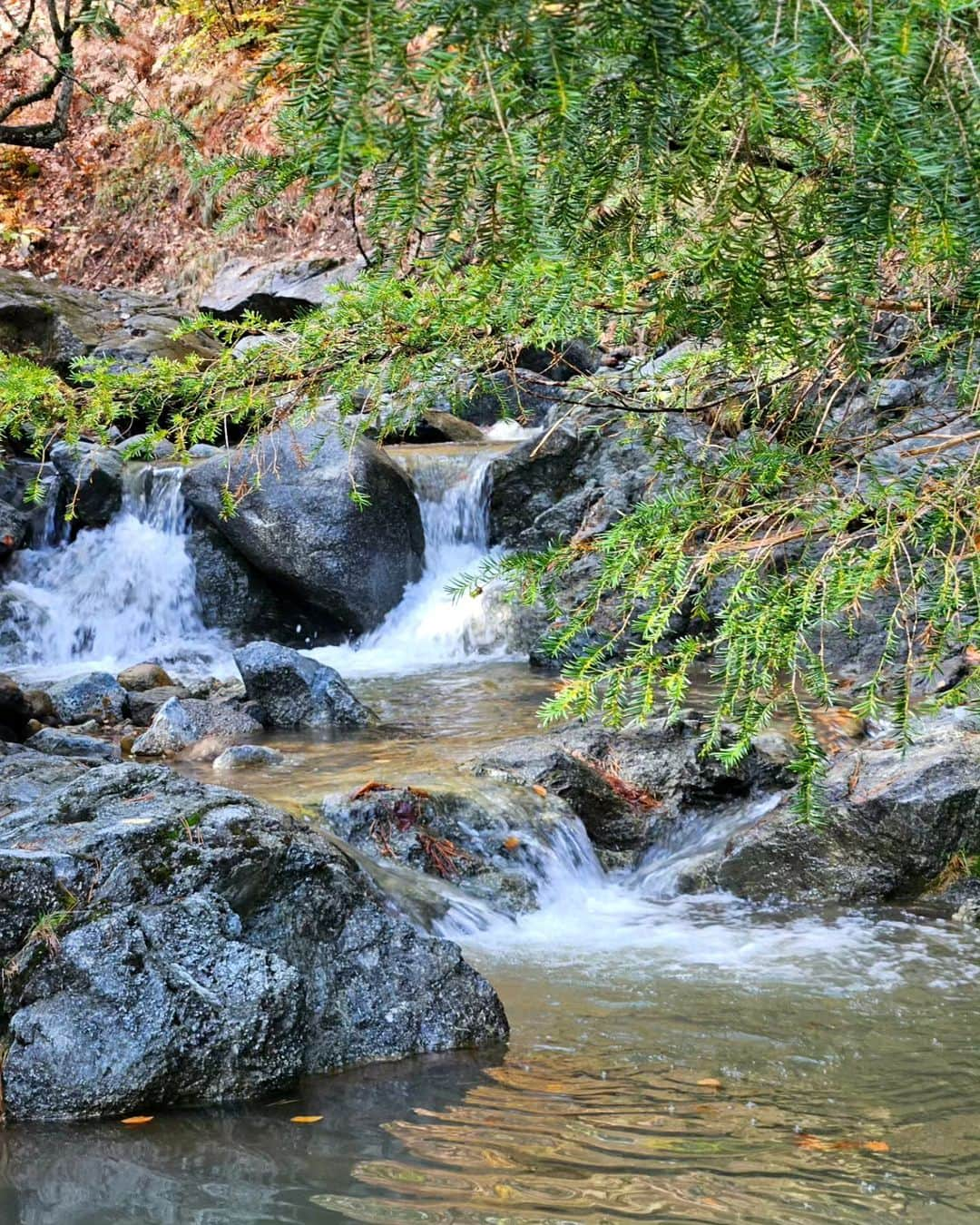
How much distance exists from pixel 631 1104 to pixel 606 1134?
30cm

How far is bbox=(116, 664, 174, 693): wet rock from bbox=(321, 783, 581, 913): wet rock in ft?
18.2

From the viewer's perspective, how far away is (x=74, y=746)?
974cm

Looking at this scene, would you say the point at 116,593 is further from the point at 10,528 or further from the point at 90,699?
the point at 90,699

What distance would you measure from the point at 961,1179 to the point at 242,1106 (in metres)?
2.16

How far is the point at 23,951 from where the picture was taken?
157 inches

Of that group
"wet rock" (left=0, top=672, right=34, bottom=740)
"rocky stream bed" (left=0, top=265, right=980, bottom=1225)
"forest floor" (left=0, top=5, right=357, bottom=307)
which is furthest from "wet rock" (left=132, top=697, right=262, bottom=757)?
"forest floor" (left=0, top=5, right=357, bottom=307)

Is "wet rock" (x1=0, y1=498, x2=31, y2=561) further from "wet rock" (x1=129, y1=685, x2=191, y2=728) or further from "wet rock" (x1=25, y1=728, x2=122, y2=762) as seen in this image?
"wet rock" (x1=25, y1=728, x2=122, y2=762)

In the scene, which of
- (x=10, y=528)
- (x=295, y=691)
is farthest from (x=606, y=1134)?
(x=10, y=528)

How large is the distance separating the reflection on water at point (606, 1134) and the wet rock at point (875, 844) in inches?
58.3

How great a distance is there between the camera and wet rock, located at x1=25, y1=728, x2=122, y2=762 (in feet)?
31.7

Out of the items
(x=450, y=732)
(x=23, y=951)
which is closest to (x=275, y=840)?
(x=23, y=951)

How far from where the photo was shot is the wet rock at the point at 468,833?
6.78 m

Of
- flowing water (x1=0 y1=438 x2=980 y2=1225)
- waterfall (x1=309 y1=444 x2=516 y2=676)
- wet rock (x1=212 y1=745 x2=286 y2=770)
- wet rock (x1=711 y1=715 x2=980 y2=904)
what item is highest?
waterfall (x1=309 y1=444 x2=516 y2=676)

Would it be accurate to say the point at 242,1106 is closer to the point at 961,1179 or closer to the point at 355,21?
the point at 961,1179
